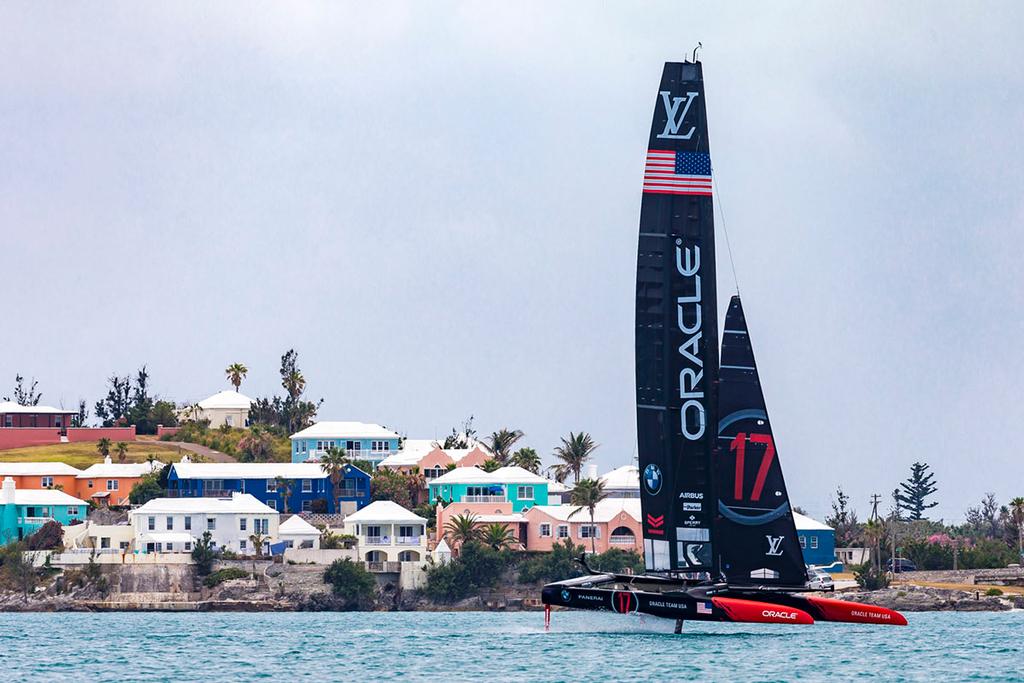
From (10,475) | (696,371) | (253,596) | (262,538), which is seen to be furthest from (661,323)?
(10,475)

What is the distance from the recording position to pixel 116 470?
419 ft

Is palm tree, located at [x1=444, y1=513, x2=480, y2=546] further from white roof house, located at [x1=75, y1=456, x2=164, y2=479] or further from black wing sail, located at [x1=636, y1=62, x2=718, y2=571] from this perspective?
black wing sail, located at [x1=636, y1=62, x2=718, y2=571]

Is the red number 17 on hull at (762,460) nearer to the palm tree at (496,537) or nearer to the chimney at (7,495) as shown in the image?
the palm tree at (496,537)

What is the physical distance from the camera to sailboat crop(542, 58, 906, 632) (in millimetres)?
49250

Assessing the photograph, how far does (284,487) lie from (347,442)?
16.3m

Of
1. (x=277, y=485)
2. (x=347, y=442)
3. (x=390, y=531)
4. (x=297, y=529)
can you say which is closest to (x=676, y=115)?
(x=390, y=531)

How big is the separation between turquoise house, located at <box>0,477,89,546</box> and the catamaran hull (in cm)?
6951

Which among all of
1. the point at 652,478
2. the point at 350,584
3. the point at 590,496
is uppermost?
the point at 590,496

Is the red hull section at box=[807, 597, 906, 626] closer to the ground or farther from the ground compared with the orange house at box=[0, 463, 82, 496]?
closer to the ground

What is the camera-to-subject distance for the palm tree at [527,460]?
438ft

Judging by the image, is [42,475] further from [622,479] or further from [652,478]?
[652,478]

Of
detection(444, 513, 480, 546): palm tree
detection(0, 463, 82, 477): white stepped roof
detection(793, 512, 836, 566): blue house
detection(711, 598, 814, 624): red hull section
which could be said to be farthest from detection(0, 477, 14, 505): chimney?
detection(711, 598, 814, 624): red hull section

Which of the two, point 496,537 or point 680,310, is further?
point 496,537

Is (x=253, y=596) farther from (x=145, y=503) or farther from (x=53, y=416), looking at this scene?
(x=53, y=416)
